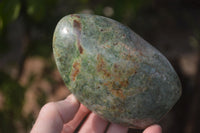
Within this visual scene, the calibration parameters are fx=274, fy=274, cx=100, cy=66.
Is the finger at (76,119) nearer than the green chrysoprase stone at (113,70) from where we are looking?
No

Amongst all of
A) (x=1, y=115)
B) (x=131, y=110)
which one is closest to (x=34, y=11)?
(x=131, y=110)

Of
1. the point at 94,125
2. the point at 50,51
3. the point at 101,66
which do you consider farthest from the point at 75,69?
the point at 50,51

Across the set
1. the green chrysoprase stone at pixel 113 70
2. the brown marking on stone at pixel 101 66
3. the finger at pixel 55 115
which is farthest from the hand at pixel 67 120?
the brown marking on stone at pixel 101 66

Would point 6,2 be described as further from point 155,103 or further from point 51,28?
point 155,103

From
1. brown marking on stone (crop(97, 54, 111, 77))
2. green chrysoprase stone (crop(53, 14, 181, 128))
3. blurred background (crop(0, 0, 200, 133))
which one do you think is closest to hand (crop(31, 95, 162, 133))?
green chrysoprase stone (crop(53, 14, 181, 128))

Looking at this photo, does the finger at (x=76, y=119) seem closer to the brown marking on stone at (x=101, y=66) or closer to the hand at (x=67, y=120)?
the hand at (x=67, y=120)

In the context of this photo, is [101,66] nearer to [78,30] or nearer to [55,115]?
[78,30]
